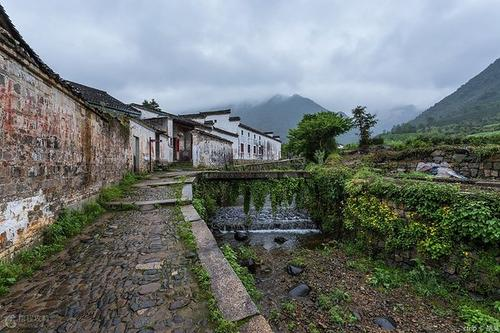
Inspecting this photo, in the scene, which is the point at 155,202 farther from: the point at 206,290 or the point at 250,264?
the point at 206,290

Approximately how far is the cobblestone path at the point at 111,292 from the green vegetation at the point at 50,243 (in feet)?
0.43

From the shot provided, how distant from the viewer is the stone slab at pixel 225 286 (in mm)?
2760

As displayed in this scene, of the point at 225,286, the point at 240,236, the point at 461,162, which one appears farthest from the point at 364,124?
the point at 225,286

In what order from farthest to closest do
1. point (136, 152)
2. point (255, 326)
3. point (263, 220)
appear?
point (136, 152), point (263, 220), point (255, 326)

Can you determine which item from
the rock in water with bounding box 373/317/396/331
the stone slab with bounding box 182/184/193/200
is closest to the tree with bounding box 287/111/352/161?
the stone slab with bounding box 182/184/193/200

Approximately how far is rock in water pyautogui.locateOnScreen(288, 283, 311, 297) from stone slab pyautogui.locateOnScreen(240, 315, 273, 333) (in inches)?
131

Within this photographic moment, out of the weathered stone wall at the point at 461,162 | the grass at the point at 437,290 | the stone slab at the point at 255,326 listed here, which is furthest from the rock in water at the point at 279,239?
the weathered stone wall at the point at 461,162

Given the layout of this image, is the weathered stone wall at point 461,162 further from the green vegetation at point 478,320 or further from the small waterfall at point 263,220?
the green vegetation at point 478,320

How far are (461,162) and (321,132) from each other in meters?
12.9

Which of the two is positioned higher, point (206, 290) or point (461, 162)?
point (461, 162)

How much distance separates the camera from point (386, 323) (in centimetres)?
468

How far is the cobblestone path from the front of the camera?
259 centimetres

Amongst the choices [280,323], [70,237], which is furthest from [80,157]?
[280,323]

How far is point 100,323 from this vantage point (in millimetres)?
2590
